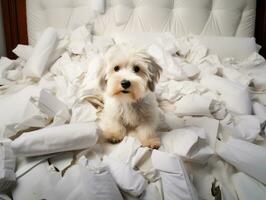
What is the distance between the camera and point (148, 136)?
48.8 inches

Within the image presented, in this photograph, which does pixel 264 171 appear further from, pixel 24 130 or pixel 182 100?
pixel 24 130

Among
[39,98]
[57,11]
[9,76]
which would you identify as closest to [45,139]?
[39,98]

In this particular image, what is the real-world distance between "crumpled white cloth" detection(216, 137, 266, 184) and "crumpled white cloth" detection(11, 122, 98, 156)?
1.65 feet

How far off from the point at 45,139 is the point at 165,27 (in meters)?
1.75

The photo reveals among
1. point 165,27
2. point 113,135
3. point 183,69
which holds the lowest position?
point 113,135

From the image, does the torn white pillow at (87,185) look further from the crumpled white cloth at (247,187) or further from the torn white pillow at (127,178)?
the crumpled white cloth at (247,187)

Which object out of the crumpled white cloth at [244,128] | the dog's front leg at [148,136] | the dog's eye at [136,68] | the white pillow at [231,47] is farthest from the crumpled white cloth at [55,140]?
the white pillow at [231,47]

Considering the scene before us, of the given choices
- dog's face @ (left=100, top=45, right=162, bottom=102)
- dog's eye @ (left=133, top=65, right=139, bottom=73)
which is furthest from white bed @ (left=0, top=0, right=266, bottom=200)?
dog's eye @ (left=133, top=65, right=139, bottom=73)

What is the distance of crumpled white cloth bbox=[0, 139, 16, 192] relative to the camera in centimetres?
89

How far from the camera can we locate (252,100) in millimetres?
1618

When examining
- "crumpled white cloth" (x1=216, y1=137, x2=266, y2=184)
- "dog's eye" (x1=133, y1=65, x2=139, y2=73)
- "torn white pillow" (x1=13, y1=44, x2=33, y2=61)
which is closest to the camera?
"crumpled white cloth" (x1=216, y1=137, x2=266, y2=184)

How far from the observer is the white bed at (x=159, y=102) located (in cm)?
93

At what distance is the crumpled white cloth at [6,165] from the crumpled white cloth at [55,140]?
0.08 ft

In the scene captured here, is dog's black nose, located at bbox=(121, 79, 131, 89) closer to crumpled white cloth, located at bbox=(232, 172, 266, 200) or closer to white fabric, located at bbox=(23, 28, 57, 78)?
crumpled white cloth, located at bbox=(232, 172, 266, 200)
